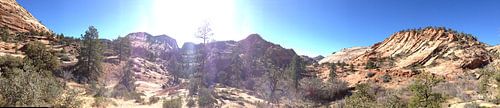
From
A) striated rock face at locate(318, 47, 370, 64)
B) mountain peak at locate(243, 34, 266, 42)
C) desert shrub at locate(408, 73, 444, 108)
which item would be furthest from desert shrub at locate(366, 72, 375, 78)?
striated rock face at locate(318, 47, 370, 64)

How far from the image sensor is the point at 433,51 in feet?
201

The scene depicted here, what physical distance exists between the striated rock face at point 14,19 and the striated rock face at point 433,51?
229 feet

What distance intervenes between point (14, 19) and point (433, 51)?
8047 cm

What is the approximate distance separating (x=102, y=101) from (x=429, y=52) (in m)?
61.3

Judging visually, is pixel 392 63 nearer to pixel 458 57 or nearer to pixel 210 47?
pixel 458 57

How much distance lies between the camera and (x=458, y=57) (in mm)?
52906

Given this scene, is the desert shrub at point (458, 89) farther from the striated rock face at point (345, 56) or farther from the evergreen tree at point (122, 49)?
the striated rock face at point (345, 56)

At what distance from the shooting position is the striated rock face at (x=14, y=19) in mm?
55594

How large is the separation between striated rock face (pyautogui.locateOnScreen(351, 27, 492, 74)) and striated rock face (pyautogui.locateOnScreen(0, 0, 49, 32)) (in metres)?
69.7

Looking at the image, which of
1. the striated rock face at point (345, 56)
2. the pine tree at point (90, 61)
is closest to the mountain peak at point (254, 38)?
the striated rock face at point (345, 56)

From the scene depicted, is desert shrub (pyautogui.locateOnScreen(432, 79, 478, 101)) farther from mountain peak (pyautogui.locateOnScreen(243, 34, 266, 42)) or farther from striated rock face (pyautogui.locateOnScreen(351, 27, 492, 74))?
mountain peak (pyautogui.locateOnScreen(243, 34, 266, 42))

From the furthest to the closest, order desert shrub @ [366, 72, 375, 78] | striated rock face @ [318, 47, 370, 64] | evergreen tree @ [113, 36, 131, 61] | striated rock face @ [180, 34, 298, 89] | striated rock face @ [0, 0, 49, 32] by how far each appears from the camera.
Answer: striated rock face @ [318, 47, 370, 64]
evergreen tree @ [113, 36, 131, 61]
striated rock face @ [180, 34, 298, 89]
striated rock face @ [0, 0, 49, 32]
desert shrub @ [366, 72, 375, 78]

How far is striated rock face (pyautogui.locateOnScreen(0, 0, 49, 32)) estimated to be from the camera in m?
55.6

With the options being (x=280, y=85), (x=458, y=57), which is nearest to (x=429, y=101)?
(x=280, y=85)
